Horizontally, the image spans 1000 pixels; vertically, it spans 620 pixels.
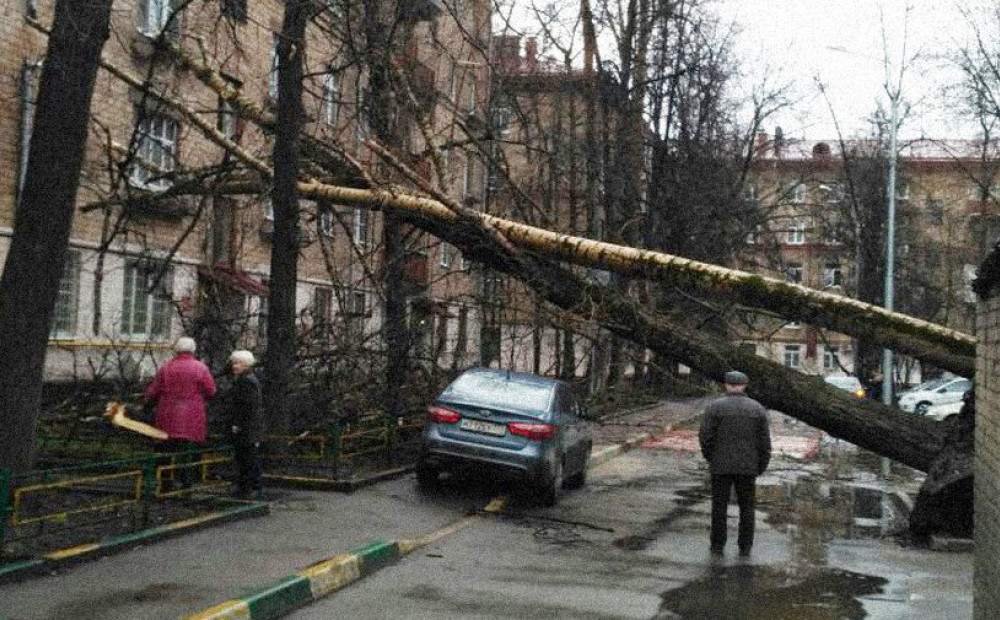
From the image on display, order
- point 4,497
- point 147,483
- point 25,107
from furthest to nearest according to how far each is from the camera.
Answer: point 25,107 < point 147,483 < point 4,497

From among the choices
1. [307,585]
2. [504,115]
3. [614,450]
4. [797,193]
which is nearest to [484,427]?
[307,585]

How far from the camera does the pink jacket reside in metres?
12.0

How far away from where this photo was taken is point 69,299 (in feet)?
75.4

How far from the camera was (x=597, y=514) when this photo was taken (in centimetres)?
1359

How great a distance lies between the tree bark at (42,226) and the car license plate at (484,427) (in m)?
5.18

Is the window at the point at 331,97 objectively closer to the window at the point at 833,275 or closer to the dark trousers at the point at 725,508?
the dark trousers at the point at 725,508

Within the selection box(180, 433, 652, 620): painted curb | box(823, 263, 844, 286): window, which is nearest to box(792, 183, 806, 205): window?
box(823, 263, 844, 286): window

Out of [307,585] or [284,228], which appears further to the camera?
[284,228]

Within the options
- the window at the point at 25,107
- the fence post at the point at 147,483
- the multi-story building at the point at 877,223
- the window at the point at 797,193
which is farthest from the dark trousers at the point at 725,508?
the multi-story building at the point at 877,223

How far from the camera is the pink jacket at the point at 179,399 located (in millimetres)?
11961

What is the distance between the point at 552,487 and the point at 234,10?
255 inches

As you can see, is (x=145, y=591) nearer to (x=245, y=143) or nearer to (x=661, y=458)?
(x=661, y=458)

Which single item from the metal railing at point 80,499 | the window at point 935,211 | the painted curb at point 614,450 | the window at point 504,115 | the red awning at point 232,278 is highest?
the window at point 935,211

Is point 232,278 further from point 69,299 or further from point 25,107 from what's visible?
point 25,107
